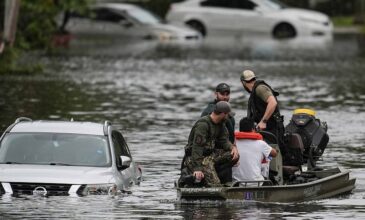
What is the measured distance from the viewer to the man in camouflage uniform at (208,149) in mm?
18453

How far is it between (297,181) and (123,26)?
4734cm

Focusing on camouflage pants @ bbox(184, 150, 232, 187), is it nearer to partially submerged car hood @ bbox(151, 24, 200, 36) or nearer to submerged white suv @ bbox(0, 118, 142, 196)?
submerged white suv @ bbox(0, 118, 142, 196)

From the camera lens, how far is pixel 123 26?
6738 cm

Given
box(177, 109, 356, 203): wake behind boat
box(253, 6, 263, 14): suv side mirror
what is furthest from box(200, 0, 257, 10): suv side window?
box(177, 109, 356, 203): wake behind boat

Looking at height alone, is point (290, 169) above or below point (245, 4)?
above

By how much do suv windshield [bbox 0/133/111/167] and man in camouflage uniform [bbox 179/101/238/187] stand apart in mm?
1383

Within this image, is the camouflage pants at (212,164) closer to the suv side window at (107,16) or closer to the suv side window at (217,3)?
the suv side window at (107,16)

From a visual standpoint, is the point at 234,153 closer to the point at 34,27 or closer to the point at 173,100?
the point at 173,100

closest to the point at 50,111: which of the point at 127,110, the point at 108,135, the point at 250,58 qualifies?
the point at 127,110

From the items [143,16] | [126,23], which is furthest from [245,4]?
[126,23]

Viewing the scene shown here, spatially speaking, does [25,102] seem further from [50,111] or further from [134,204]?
[134,204]

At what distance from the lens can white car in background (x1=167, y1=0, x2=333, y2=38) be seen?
67.6 meters

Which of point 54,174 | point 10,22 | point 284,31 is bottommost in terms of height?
point 284,31

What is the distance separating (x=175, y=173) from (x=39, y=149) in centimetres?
425
